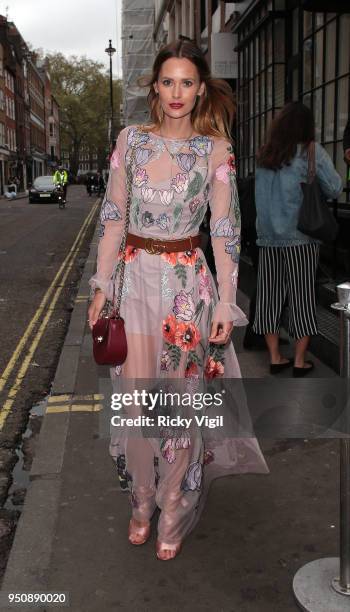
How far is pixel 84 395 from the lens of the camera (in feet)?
16.3

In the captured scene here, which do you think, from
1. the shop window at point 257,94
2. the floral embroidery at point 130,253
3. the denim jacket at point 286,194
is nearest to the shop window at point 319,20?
the shop window at point 257,94

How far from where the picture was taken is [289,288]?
16.4ft

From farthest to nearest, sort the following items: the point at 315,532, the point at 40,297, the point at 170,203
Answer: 1. the point at 40,297
2. the point at 315,532
3. the point at 170,203

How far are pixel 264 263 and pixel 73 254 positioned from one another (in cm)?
961

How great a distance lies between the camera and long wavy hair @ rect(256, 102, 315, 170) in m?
4.58

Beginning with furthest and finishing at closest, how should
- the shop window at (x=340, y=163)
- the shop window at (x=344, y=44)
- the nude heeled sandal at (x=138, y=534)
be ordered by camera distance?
the shop window at (x=340, y=163), the shop window at (x=344, y=44), the nude heeled sandal at (x=138, y=534)

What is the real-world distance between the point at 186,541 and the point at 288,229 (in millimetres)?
2510

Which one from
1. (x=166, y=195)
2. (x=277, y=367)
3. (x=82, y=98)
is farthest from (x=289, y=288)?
(x=82, y=98)

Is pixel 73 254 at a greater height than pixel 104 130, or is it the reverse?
pixel 104 130

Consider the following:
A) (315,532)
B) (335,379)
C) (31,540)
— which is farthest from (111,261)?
(335,379)

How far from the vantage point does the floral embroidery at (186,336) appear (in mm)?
2750

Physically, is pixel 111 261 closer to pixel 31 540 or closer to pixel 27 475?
pixel 31 540

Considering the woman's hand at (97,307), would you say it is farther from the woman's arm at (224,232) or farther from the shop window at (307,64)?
the shop window at (307,64)

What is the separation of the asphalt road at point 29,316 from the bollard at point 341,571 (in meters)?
1.70
